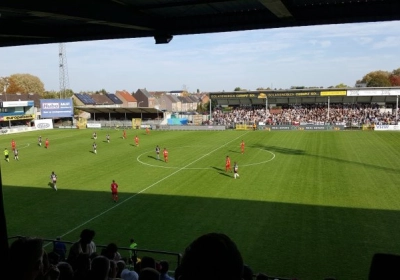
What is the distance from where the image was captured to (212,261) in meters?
1.76

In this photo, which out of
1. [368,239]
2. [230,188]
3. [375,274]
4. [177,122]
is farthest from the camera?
[177,122]

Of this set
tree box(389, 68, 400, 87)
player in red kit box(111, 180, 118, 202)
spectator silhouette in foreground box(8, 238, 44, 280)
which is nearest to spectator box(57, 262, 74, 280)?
spectator silhouette in foreground box(8, 238, 44, 280)

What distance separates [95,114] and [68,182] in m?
53.6

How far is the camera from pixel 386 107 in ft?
228

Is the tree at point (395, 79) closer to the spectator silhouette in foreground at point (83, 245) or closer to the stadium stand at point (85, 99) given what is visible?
the stadium stand at point (85, 99)

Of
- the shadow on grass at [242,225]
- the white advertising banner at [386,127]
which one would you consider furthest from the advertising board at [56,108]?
the white advertising banner at [386,127]

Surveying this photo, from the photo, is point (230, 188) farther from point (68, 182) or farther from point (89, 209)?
point (68, 182)

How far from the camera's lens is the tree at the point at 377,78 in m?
121

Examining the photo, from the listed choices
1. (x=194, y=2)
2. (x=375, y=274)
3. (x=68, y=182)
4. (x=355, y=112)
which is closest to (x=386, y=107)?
→ (x=355, y=112)

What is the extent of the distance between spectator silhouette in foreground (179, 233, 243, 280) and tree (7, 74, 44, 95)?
133 meters

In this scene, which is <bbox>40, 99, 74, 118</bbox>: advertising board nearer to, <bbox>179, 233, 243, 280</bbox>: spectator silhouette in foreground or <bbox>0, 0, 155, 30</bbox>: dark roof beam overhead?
<bbox>0, 0, 155, 30</bbox>: dark roof beam overhead

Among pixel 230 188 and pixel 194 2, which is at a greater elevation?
pixel 194 2

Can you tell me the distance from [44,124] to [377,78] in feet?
349

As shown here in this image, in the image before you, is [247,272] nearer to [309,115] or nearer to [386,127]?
[386,127]
